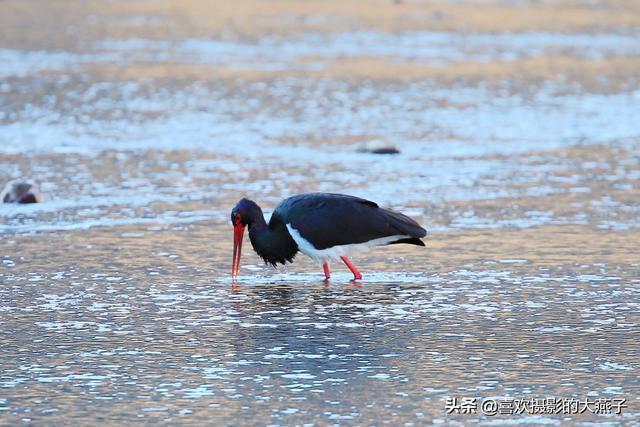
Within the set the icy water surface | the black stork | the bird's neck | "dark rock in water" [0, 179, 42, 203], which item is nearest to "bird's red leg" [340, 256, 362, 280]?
the black stork

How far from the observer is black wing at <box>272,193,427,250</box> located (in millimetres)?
10438

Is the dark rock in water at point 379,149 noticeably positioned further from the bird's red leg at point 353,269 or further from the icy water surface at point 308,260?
the bird's red leg at point 353,269

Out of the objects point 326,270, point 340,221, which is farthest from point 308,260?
point 340,221

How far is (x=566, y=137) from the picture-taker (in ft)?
60.8

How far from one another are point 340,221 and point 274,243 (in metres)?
0.49

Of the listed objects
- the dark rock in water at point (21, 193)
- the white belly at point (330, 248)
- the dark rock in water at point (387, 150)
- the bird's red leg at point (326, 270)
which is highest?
the dark rock in water at point (387, 150)

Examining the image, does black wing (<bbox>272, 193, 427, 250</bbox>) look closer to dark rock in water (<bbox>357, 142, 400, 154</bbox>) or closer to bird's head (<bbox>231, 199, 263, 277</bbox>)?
bird's head (<bbox>231, 199, 263, 277</bbox>)

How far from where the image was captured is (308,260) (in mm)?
11656

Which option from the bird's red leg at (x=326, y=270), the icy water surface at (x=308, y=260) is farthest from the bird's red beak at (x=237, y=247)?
the bird's red leg at (x=326, y=270)

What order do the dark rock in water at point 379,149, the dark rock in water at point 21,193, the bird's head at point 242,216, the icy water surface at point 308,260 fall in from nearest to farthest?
the icy water surface at point 308,260 < the bird's head at point 242,216 < the dark rock in water at point 21,193 < the dark rock in water at point 379,149

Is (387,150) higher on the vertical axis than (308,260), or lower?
higher

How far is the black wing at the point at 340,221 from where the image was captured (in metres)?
10.4

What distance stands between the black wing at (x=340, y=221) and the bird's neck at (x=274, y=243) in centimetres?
9

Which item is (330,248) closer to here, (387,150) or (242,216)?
(242,216)
